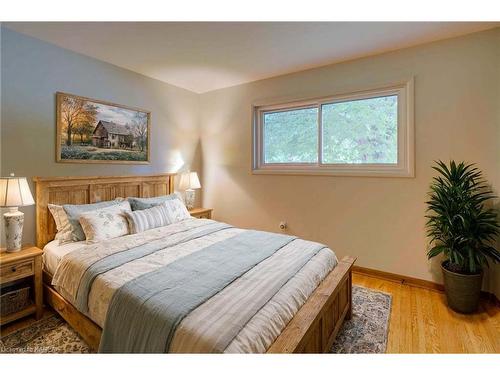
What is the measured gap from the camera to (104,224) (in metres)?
2.29

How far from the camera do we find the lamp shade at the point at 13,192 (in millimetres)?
1955

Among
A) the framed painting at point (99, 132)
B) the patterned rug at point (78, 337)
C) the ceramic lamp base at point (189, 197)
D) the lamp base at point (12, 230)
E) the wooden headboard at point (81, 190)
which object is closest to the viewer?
the patterned rug at point (78, 337)

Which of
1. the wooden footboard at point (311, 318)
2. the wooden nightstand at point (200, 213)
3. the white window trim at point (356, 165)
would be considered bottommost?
the wooden footboard at point (311, 318)

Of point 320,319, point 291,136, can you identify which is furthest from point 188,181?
point 320,319

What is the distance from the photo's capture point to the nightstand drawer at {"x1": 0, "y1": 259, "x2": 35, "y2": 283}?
1.87m

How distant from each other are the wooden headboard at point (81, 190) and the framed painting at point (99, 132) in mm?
215

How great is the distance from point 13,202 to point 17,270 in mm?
527

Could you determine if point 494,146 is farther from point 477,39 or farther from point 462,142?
point 477,39

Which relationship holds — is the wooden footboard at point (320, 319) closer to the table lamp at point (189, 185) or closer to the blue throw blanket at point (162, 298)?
the blue throw blanket at point (162, 298)

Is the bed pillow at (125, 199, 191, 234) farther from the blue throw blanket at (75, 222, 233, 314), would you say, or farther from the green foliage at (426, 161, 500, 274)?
the green foliage at (426, 161, 500, 274)

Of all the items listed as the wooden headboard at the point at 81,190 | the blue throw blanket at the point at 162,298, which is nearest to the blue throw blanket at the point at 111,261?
the blue throw blanket at the point at 162,298

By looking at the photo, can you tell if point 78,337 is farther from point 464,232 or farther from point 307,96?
point 307,96

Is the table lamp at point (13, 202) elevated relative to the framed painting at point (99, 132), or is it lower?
lower

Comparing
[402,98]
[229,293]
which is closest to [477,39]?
[402,98]
